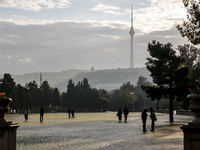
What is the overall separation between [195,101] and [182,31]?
1387 cm

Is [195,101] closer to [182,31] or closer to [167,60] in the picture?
[182,31]

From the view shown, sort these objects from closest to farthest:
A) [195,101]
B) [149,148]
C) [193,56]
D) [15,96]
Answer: [195,101] < [149,148] < [193,56] < [15,96]

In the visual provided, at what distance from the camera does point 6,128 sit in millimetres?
11055

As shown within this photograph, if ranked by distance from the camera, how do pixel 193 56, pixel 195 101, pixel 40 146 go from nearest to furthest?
pixel 195 101 < pixel 40 146 < pixel 193 56

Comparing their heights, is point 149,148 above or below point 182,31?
below

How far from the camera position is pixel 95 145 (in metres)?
18.4

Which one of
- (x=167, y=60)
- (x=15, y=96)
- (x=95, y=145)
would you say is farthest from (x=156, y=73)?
(x=15, y=96)

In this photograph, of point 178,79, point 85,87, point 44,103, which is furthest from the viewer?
point 85,87

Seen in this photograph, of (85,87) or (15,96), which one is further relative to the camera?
(85,87)

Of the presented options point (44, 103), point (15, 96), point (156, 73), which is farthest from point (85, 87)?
point (156, 73)

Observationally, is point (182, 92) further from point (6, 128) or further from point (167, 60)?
point (6, 128)

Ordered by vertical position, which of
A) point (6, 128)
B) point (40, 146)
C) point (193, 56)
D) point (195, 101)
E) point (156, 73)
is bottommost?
point (40, 146)

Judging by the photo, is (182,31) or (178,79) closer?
(182,31)

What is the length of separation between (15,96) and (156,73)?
63.6 m
